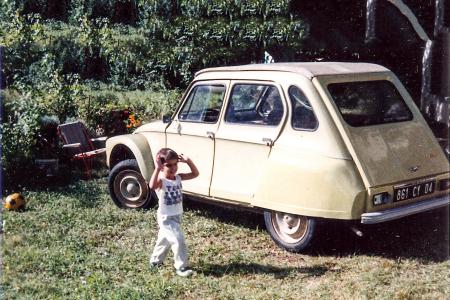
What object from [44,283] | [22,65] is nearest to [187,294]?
[44,283]

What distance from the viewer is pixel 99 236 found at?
252 inches

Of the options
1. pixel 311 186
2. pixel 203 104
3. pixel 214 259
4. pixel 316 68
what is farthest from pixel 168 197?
Answer: pixel 316 68

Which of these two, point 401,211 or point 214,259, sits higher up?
point 401,211

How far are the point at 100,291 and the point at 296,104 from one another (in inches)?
102

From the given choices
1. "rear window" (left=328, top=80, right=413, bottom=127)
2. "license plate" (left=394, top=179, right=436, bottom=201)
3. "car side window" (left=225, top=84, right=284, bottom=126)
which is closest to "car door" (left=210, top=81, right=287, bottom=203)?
"car side window" (left=225, top=84, right=284, bottom=126)

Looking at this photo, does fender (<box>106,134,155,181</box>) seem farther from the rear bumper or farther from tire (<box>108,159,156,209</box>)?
the rear bumper

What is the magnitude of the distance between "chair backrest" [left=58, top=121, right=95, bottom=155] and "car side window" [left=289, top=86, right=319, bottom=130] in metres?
4.92

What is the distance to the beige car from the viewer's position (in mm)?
5254

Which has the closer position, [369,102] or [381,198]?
[381,198]

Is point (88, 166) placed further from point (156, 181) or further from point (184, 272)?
point (184, 272)

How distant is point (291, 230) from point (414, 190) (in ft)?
4.18

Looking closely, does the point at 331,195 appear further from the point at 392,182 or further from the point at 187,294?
the point at 187,294

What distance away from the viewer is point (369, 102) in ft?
19.3

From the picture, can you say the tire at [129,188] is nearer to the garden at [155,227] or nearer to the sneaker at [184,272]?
the garden at [155,227]
